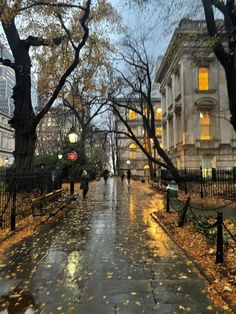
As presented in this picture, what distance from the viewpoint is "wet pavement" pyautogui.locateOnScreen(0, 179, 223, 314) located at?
5027 millimetres

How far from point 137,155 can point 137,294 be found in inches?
3504

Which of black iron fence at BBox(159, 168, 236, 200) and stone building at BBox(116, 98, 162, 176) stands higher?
stone building at BBox(116, 98, 162, 176)

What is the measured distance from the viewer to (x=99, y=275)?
6375mm

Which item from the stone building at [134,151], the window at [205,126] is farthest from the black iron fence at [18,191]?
the stone building at [134,151]

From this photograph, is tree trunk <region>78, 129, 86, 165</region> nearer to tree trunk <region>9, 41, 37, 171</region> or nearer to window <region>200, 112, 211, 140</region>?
window <region>200, 112, 211, 140</region>

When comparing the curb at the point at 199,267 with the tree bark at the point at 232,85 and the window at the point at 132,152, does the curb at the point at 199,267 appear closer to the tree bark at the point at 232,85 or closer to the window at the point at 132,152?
the tree bark at the point at 232,85

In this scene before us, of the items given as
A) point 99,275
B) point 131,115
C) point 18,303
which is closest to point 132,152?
point 131,115

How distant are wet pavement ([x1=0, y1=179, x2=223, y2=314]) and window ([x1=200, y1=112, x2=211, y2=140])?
30568 mm

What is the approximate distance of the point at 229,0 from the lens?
40.4 ft

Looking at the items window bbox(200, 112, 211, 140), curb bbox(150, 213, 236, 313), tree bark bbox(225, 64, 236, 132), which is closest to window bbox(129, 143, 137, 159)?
window bbox(200, 112, 211, 140)

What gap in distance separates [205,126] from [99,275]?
116 ft

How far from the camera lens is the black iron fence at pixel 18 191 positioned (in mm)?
11266

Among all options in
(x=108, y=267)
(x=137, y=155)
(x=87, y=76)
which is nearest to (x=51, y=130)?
(x=137, y=155)

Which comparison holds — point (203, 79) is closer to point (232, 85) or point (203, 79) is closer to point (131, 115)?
point (232, 85)
